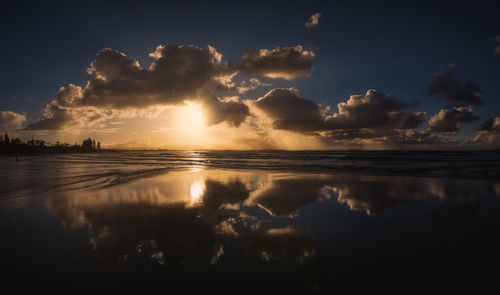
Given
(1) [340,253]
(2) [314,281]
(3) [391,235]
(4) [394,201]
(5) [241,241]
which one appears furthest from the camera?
(4) [394,201]

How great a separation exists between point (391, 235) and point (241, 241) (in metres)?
4.65

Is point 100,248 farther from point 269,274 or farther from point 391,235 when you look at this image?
point 391,235

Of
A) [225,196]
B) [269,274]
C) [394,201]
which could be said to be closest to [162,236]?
[269,274]

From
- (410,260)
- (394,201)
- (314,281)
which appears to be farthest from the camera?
(394,201)

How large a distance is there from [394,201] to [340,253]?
7.68 meters

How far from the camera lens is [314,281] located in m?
4.82

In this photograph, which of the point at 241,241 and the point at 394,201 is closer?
the point at 241,241

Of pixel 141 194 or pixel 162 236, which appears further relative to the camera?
pixel 141 194

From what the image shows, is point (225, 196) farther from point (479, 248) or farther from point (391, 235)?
point (479, 248)

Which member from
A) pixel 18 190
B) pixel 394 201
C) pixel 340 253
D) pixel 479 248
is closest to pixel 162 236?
pixel 340 253

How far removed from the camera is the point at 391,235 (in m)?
7.30

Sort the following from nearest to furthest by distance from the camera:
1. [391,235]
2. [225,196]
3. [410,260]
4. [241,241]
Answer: [410,260]
[241,241]
[391,235]
[225,196]

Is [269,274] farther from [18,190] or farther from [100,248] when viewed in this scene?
[18,190]

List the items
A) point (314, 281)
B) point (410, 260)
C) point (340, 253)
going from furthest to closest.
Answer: point (340, 253) < point (410, 260) < point (314, 281)
